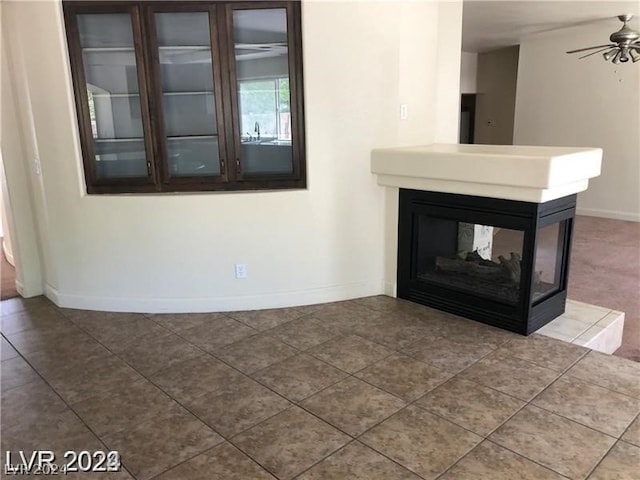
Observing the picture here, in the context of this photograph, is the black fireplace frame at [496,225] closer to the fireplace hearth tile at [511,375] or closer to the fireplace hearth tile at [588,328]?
the fireplace hearth tile at [588,328]

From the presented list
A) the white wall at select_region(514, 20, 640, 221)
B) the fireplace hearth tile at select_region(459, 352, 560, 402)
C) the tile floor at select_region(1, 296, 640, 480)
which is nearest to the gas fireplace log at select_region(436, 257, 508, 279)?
the tile floor at select_region(1, 296, 640, 480)

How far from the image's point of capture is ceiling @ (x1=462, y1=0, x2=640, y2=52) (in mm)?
5316

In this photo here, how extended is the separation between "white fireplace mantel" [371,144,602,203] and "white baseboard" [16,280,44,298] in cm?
297

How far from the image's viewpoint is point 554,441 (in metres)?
2.17

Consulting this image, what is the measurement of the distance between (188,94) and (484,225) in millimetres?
2285

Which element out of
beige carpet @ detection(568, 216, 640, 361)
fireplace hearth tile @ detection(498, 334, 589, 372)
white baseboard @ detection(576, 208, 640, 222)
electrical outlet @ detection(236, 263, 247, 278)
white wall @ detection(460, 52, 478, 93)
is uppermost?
white wall @ detection(460, 52, 478, 93)

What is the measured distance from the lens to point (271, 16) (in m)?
3.44

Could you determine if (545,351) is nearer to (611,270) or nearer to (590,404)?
(590,404)

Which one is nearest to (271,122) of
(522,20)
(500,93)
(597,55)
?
(522,20)

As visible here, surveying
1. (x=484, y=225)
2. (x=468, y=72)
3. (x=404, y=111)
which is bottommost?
(x=484, y=225)

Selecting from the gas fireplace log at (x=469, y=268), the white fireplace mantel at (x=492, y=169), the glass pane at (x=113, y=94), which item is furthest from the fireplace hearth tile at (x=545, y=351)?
the glass pane at (x=113, y=94)

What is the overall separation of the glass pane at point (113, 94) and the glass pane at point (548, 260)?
9.13ft

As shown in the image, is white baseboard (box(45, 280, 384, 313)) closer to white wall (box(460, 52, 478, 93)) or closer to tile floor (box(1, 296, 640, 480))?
tile floor (box(1, 296, 640, 480))

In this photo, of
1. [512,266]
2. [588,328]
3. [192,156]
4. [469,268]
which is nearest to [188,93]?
[192,156]
